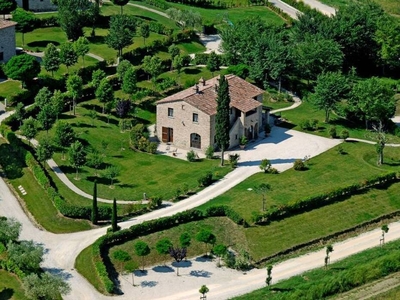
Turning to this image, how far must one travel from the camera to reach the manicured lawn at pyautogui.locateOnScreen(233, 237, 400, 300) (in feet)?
263

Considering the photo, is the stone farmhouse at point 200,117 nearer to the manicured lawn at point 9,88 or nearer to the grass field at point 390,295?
the manicured lawn at point 9,88

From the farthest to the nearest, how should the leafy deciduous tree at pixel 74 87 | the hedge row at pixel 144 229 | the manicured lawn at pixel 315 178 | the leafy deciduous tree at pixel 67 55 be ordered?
the leafy deciduous tree at pixel 67 55, the leafy deciduous tree at pixel 74 87, the manicured lawn at pixel 315 178, the hedge row at pixel 144 229

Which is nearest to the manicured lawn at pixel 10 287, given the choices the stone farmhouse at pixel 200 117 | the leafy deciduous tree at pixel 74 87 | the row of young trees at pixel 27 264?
the row of young trees at pixel 27 264

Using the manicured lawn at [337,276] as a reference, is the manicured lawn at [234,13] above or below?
above

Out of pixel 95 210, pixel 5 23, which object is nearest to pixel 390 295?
pixel 95 210

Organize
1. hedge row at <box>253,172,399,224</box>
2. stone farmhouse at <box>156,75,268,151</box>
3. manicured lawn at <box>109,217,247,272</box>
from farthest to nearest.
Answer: stone farmhouse at <box>156,75,268,151</box>
hedge row at <box>253,172,399,224</box>
manicured lawn at <box>109,217,247,272</box>

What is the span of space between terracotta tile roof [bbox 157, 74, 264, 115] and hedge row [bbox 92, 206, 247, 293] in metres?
19.4

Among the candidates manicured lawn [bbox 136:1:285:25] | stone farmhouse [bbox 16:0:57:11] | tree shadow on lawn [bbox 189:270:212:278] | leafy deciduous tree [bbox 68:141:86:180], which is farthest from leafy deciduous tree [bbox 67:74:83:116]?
manicured lawn [bbox 136:1:285:25]

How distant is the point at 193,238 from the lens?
9125 cm

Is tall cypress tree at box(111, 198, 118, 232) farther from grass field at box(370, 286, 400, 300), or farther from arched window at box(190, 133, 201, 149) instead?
grass field at box(370, 286, 400, 300)

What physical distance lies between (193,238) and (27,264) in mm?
18066

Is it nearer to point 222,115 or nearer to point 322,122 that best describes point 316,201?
point 222,115

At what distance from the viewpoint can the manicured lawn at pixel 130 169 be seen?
99438mm

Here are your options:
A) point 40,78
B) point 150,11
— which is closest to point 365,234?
point 40,78
